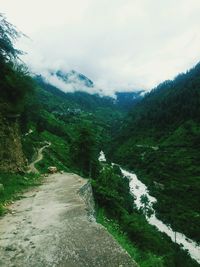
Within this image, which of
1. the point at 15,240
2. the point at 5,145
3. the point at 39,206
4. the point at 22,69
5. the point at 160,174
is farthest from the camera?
the point at 160,174

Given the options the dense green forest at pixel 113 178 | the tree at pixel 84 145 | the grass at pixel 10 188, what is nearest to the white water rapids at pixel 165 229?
the dense green forest at pixel 113 178

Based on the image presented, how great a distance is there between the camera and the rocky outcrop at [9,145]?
30205 mm

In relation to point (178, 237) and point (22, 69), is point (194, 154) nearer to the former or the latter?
point (178, 237)

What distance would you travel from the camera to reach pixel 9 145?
107 ft

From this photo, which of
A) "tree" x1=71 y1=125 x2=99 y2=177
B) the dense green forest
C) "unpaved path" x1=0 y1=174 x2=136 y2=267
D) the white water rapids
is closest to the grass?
the dense green forest

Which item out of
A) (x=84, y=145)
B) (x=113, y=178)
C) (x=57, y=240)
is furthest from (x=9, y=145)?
(x=113, y=178)

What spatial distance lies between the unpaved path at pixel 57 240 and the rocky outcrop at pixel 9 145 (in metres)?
12.7

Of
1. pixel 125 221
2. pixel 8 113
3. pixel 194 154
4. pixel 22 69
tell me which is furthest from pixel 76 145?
pixel 194 154

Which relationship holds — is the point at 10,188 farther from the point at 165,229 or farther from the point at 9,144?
the point at 165,229

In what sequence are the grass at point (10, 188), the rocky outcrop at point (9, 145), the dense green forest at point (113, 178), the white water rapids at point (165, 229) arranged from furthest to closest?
the white water rapids at point (165, 229) < the rocky outcrop at point (9, 145) < the dense green forest at point (113, 178) < the grass at point (10, 188)

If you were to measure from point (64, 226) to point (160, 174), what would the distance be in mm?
170754

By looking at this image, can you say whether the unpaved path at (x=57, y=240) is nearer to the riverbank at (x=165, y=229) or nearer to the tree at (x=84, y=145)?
the tree at (x=84, y=145)

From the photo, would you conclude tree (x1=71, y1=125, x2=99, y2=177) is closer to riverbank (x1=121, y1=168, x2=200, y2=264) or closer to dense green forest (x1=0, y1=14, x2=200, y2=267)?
dense green forest (x1=0, y1=14, x2=200, y2=267)

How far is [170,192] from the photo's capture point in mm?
157250
